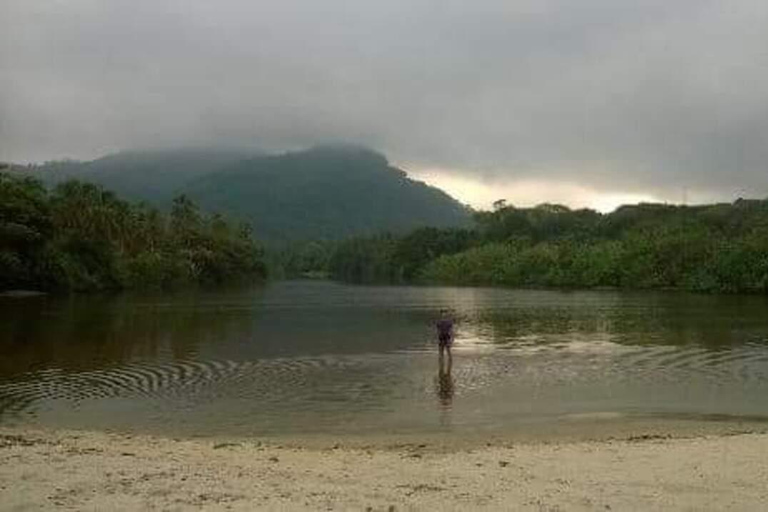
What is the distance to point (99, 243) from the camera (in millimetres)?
111812

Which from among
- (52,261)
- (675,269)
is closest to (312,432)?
(52,261)

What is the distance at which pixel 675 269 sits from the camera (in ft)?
432

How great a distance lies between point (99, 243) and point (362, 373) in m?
87.0

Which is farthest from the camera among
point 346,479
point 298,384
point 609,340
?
point 609,340

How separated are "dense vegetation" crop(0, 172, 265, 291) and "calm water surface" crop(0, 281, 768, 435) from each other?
33.1 metres

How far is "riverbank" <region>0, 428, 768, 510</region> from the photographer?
38.5ft

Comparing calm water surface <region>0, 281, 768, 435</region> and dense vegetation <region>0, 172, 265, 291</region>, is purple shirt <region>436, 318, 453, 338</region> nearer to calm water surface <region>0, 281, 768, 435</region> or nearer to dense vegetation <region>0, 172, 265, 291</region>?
calm water surface <region>0, 281, 768, 435</region>

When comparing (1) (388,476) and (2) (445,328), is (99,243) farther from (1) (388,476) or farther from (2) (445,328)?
(1) (388,476)

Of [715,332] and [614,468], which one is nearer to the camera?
[614,468]

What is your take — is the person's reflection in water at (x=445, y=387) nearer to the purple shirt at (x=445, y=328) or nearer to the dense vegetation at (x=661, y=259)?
the purple shirt at (x=445, y=328)

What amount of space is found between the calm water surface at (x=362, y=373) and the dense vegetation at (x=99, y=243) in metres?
33.1

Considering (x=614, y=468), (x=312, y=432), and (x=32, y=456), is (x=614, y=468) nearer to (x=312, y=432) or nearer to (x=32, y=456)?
(x=312, y=432)

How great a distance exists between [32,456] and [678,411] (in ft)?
57.7

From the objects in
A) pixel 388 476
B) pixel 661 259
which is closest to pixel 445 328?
pixel 388 476
